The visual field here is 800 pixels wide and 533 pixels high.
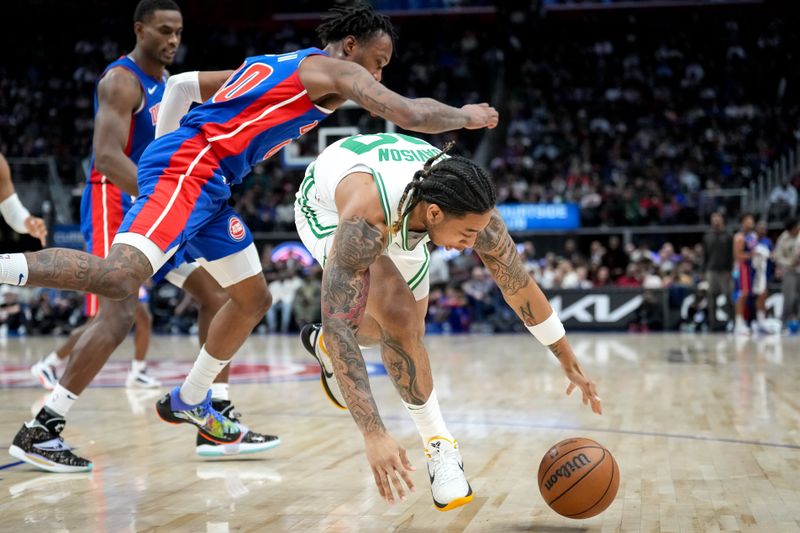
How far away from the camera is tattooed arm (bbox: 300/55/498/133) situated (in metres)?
3.21

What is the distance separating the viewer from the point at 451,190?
299cm

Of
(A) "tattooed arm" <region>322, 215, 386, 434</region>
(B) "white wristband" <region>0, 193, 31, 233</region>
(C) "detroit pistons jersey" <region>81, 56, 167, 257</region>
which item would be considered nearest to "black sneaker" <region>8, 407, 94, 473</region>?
(C) "detroit pistons jersey" <region>81, 56, 167, 257</region>

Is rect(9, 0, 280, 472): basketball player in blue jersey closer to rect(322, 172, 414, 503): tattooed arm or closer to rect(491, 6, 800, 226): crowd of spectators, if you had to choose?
rect(322, 172, 414, 503): tattooed arm

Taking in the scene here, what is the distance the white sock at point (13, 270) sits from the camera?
3.16 meters

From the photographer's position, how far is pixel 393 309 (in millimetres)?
3355

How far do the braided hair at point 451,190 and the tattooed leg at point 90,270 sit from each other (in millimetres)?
1077

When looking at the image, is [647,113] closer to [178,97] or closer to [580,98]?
[580,98]

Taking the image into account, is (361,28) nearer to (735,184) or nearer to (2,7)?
(735,184)

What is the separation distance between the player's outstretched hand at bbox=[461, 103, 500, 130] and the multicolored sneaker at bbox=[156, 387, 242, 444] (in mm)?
1991

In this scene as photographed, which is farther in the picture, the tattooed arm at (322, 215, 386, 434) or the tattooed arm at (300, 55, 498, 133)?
the tattooed arm at (300, 55, 498, 133)

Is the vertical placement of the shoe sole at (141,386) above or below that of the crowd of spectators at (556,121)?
below

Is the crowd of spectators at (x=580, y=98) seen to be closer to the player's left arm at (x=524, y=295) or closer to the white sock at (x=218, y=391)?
the white sock at (x=218, y=391)

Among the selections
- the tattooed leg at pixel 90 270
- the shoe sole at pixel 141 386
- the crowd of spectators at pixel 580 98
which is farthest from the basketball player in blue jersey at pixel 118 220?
the crowd of spectators at pixel 580 98

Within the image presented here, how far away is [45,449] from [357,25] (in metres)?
2.32
